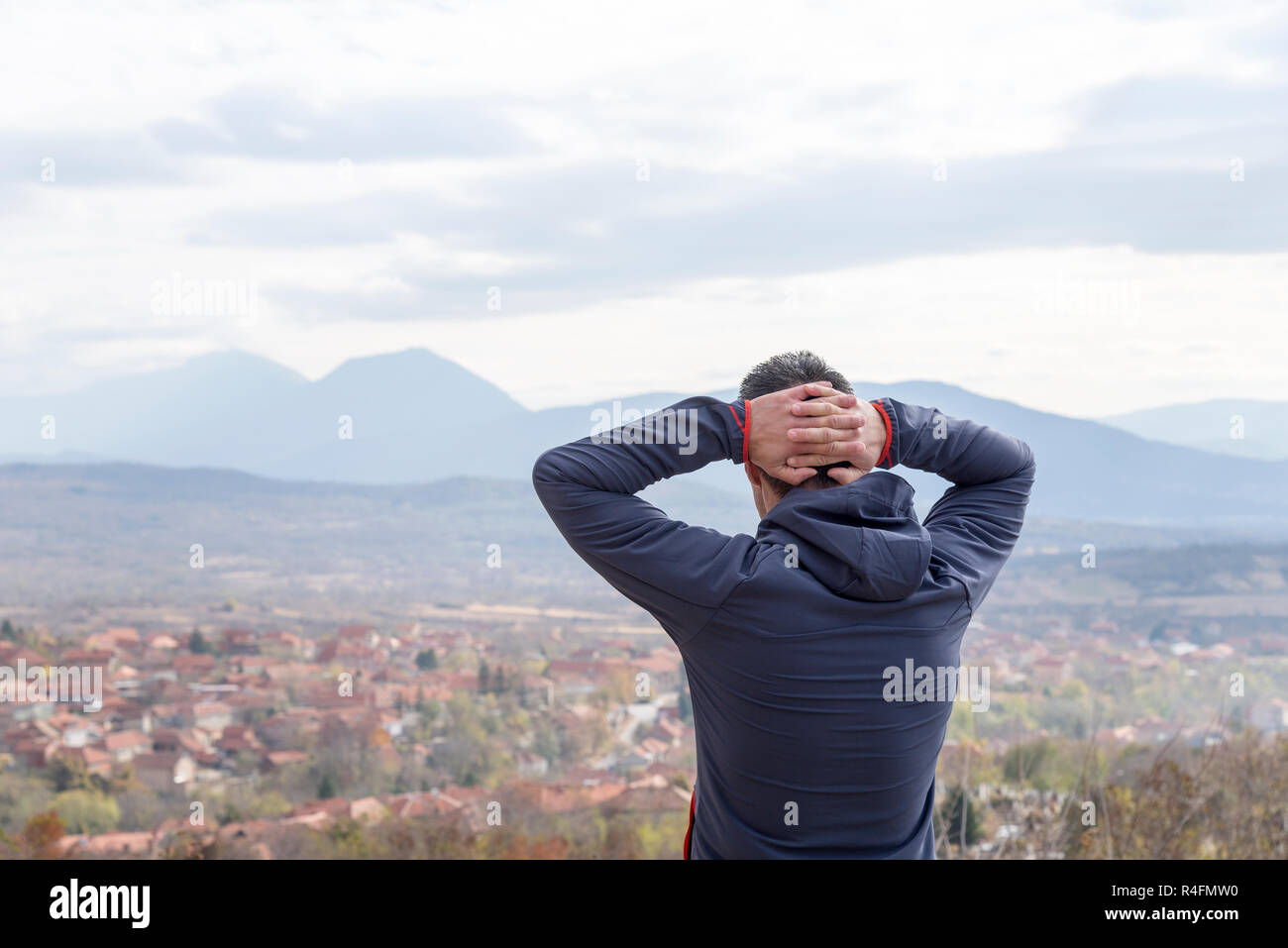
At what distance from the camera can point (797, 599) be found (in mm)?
1010

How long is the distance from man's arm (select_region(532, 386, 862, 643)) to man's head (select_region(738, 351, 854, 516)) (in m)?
0.04

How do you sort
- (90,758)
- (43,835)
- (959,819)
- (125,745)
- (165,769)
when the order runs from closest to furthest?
(959,819), (43,835), (90,758), (165,769), (125,745)

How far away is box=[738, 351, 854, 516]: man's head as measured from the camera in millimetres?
1135

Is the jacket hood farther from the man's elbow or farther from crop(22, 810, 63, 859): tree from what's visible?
crop(22, 810, 63, 859): tree

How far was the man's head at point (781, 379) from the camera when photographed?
113cm

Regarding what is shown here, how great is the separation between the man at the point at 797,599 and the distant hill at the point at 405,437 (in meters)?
12.5

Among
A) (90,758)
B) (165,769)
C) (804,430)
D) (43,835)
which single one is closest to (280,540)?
(165,769)

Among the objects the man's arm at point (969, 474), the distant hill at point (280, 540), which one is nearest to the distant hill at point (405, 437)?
the distant hill at point (280, 540)

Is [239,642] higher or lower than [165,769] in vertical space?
higher

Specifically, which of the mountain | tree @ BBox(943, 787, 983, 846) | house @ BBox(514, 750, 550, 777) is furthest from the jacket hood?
the mountain

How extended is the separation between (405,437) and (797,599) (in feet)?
154

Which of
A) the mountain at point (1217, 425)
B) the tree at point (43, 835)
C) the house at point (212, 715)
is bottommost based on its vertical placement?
the house at point (212, 715)

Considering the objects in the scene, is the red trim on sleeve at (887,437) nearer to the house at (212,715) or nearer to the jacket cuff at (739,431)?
the jacket cuff at (739,431)

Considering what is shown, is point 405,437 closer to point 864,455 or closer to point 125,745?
point 125,745
